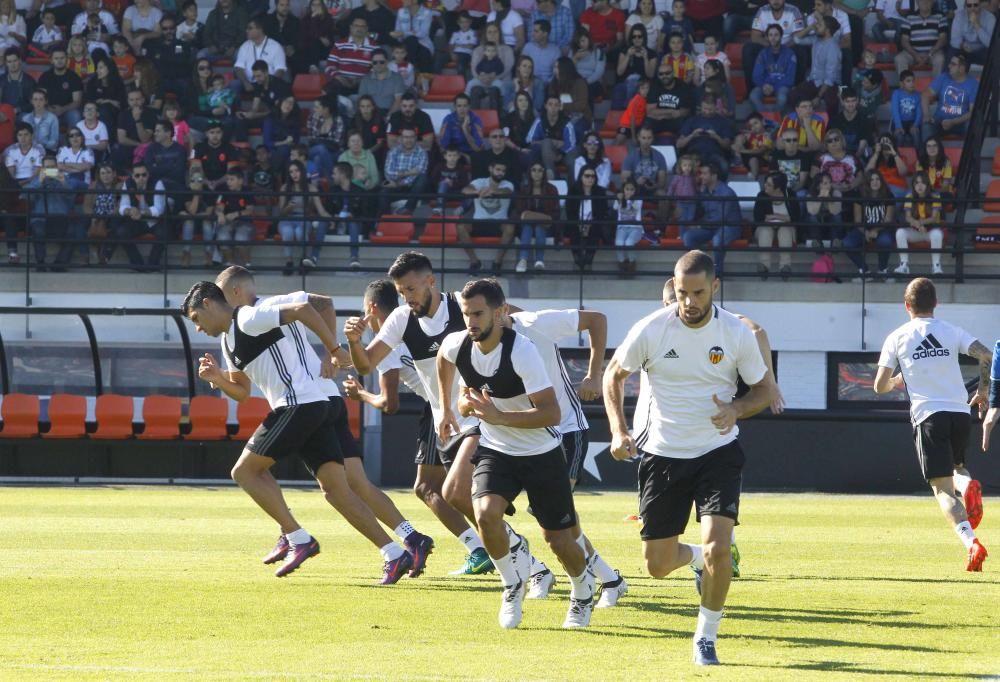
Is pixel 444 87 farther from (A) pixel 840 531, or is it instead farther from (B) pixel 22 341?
(A) pixel 840 531

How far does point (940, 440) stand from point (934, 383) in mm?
424

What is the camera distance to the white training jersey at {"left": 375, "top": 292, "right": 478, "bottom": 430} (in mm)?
9734

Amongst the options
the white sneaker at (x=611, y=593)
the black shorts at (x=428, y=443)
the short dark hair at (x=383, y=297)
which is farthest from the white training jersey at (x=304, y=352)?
the white sneaker at (x=611, y=593)

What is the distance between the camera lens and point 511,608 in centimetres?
796

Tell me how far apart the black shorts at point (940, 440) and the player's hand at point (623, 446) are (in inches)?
186

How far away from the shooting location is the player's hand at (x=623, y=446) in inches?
281

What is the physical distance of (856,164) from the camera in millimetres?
23359

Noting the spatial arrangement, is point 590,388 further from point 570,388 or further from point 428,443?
point 428,443

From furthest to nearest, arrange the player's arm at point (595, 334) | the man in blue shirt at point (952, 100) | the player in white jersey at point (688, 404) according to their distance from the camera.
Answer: the man in blue shirt at point (952, 100) → the player's arm at point (595, 334) → the player in white jersey at point (688, 404)

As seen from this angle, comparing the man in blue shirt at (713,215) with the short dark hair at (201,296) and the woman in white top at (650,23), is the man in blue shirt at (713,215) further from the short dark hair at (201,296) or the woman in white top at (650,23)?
the short dark hair at (201,296)

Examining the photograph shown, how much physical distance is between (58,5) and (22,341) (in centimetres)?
795

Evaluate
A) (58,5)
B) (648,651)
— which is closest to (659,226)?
(58,5)

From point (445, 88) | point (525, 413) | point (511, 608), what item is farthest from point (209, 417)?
point (525, 413)

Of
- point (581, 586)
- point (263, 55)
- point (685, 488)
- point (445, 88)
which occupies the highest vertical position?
point (263, 55)
